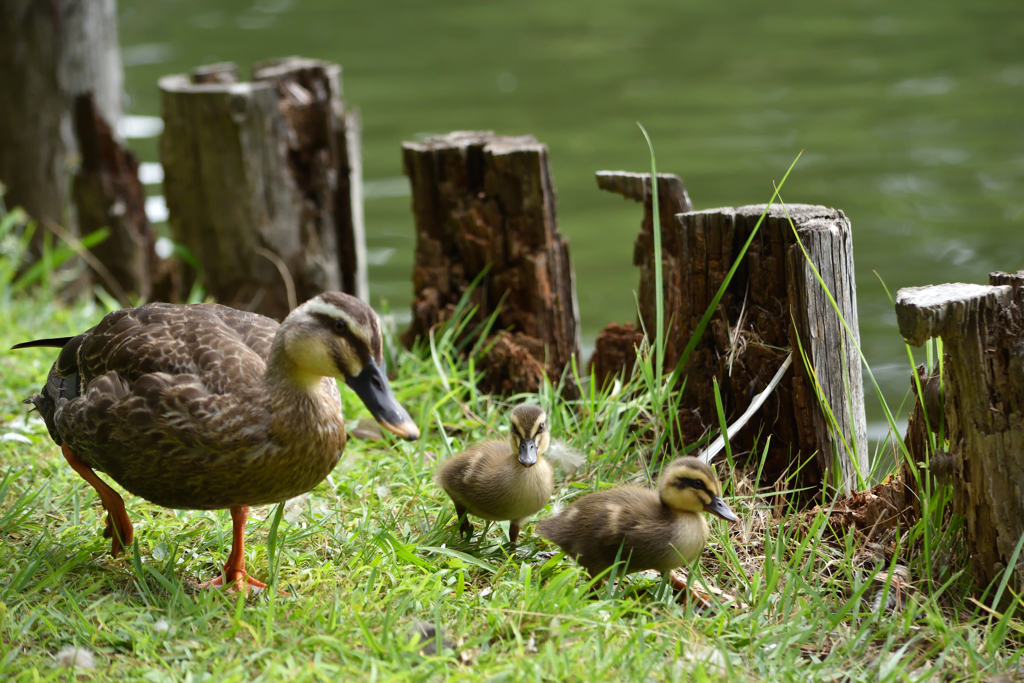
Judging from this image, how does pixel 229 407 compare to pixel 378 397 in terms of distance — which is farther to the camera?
pixel 229 407

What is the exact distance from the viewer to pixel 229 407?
3150 millimetres

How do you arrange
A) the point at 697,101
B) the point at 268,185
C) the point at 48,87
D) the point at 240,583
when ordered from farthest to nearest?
the point at 697,101 < the point at 48,87 < the point at 268,185 < the point at 240,583

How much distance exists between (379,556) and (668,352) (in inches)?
68.8

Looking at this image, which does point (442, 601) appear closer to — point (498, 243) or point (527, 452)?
point (527, 452)

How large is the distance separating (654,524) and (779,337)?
1.14m

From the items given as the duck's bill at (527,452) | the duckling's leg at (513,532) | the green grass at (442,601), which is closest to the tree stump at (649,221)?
the green grass at (442,601)

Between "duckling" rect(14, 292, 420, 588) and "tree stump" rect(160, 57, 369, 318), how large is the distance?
2.72 m

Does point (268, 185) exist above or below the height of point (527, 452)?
above

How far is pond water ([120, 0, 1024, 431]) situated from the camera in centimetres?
870

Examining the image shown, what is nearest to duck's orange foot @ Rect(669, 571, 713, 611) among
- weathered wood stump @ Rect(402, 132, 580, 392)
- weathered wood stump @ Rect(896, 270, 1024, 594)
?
weathered wood stump @ Rect(896, 270, 1024, 594)

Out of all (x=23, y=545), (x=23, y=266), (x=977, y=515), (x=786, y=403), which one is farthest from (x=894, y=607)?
(x=23, y=266)

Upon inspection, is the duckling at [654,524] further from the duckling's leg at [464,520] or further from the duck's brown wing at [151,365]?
the duck's brown wing at [151,365]

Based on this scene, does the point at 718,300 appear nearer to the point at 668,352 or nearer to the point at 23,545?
the point at 668,352

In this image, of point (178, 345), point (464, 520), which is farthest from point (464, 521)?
point (178, 345)
